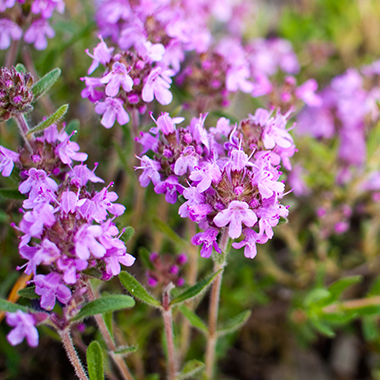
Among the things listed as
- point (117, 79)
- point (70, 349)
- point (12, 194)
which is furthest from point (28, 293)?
point (117, 79)

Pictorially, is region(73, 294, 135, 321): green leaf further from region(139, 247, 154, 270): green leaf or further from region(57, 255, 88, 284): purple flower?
region(139, 247, 154, 270): green leaf

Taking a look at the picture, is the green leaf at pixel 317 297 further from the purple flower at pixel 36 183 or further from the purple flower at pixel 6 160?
the purple flower at pixel 6 160

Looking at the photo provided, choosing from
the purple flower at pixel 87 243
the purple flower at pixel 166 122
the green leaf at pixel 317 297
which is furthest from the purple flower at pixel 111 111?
the green leaf at pixel 317 297

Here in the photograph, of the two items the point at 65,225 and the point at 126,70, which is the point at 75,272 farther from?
the point at 126,70

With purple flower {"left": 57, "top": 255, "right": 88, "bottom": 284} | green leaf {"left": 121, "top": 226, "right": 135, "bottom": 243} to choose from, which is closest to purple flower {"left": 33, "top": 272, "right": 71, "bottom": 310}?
purple flower {"left": 57, "top": 255, "right": 88, "bottom": 284}

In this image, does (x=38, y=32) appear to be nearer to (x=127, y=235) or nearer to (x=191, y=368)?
(x=127, y=235)

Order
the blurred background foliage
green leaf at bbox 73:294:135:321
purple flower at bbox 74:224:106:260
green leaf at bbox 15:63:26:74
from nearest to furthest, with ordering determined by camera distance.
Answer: purple flower at bbox 74:224:106:260
green leaf at bbox 73:294:135:321
green leaf at bbox 15:63:26:74
the blurred background foliage

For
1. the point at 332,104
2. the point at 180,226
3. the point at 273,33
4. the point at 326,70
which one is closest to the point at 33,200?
the point at 180,226

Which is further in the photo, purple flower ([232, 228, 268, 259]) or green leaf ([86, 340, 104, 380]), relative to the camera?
green leaf ([86, 340, 104, 380])
